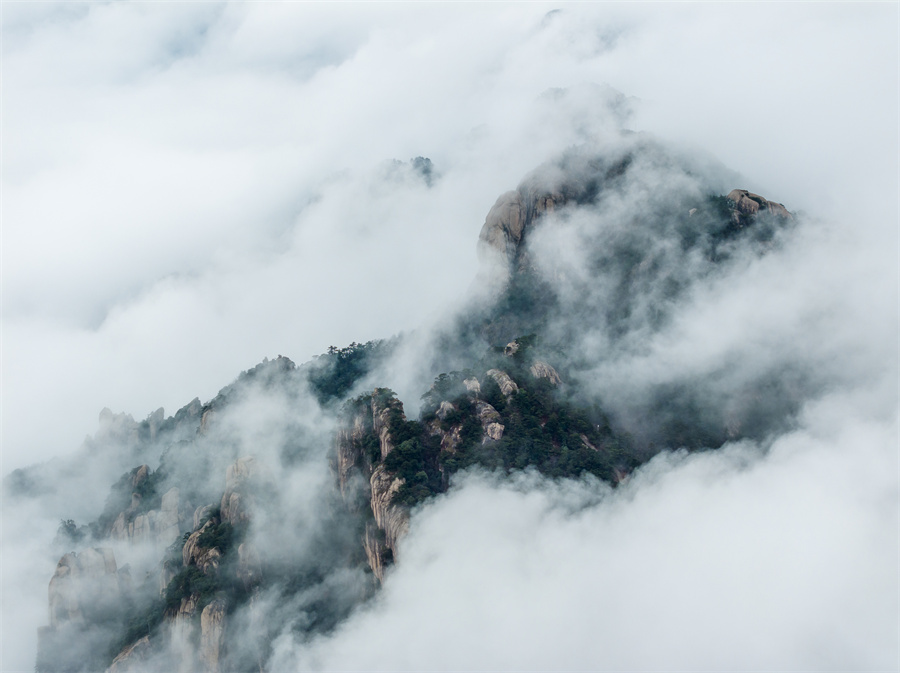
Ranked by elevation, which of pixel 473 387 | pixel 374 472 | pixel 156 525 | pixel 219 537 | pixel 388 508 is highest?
pixel 473 387

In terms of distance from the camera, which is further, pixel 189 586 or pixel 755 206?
pixel 755 206

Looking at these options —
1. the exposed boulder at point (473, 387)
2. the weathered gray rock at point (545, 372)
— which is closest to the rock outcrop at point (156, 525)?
the exposed boulder at point (473, 387)

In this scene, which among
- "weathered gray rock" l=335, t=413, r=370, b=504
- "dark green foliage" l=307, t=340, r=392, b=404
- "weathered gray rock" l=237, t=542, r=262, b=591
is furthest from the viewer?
Answer: "dark green foliage" l=307, t=340, r=392, b=404

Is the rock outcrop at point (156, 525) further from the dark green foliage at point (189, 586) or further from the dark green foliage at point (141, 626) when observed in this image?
the dark green foliage at point (189, 586)

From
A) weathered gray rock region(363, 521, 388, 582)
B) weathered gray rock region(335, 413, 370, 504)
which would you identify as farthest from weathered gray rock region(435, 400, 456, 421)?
weathered gray rock region(363, 521, 388, 582)

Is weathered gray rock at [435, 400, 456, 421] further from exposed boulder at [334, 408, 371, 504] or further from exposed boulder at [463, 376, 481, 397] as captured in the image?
exposed boulder at [334, 408, 371, 504]

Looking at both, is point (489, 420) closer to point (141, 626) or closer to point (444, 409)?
point (444, 409)

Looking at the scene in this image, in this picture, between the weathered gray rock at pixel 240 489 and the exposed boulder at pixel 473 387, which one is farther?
the weathered gray rock at pixel 240 489

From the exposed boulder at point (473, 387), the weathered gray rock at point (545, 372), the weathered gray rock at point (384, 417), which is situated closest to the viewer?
the weathered gray rock at point (384, 417)

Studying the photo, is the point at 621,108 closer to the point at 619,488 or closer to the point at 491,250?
the point at 491,250

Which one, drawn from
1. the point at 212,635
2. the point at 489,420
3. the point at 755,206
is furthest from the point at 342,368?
the point at 755,206

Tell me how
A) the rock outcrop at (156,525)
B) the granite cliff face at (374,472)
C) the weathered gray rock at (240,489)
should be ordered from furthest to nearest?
the rock outcrop at (156,525), the weathered gray rock at (240,489), the granite cliff face at (374,472)
